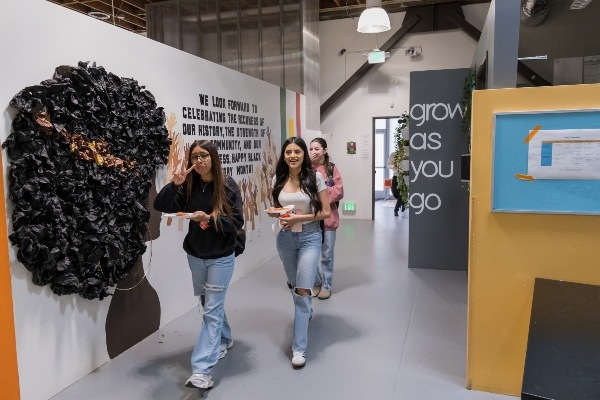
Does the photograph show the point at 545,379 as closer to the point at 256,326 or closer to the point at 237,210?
the point at 237,210

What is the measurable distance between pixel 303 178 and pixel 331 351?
4.17ft

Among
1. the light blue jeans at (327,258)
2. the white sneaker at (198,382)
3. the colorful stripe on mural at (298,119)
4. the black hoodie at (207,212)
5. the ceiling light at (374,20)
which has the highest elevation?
the ceiling light at (374,20)

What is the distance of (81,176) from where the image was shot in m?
2.71

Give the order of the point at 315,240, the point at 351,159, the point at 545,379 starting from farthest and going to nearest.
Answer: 1. the point at 351,159
2. the point at 315,240
3. the point at 545,379

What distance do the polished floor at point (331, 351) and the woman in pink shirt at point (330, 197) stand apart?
0.18 meters

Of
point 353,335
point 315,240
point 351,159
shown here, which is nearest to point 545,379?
Answer: point 315,240

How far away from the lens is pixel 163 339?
3.49 meters

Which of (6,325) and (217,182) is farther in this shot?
(217,182)

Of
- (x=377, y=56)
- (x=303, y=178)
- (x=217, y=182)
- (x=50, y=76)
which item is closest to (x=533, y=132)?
(x=303, y=178)

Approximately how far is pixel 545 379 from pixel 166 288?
120 inches

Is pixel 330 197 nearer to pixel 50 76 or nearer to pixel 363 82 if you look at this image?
pixel 50 76

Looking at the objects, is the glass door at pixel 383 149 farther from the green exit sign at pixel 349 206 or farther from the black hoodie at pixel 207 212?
the black hoodie at pixel 207 212

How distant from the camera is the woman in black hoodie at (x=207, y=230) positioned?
2.71 m

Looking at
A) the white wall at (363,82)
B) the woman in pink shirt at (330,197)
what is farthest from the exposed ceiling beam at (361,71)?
the woman in pink shirt at (330,197)
